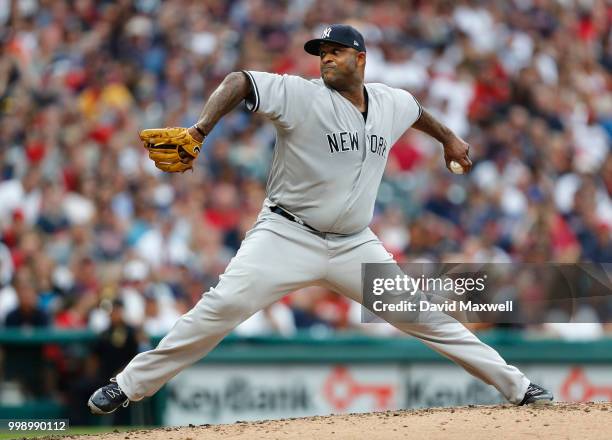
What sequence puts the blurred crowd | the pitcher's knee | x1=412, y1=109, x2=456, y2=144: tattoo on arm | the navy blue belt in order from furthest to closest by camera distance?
the blurred crowd → x1=412, y1=109, x2=456, y2=144: tattoo on arm → the navy blue belt → the pitcher's knee

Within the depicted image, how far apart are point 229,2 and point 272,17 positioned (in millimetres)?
606

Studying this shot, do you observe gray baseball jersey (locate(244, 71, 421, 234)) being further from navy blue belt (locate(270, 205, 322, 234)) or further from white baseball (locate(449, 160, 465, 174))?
white baseball (locate(449, 160, 465, 174))

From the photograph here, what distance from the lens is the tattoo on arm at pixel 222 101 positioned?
599 centimetres

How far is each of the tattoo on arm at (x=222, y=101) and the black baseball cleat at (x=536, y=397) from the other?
2.25 meters

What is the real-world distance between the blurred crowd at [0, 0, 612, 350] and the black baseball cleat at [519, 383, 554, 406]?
4012 mm

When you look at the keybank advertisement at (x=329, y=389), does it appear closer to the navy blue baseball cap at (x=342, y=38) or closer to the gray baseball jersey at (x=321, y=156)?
the gray baseball jersey at (x=321, y=156)

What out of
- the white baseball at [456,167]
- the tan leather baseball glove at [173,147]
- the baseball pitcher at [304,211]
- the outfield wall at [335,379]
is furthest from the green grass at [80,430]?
the tan leather baseball glove at [173,147]

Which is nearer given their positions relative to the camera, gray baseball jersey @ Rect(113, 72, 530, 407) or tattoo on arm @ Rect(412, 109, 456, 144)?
gray baseball jersey @ Rect(113, 72, 530, 407)

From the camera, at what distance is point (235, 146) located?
42.6 feet

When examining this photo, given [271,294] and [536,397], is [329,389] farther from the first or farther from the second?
[271,294]

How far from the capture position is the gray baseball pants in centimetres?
621

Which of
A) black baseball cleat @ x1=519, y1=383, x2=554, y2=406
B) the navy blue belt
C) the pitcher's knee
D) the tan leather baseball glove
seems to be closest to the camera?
the tan leather baseball glove

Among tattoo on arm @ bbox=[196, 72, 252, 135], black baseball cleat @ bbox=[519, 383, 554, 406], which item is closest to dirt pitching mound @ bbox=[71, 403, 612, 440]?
black baseball cleat @ bbox=[519, 383, 554, 406]

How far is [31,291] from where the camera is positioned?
35.7 ft
